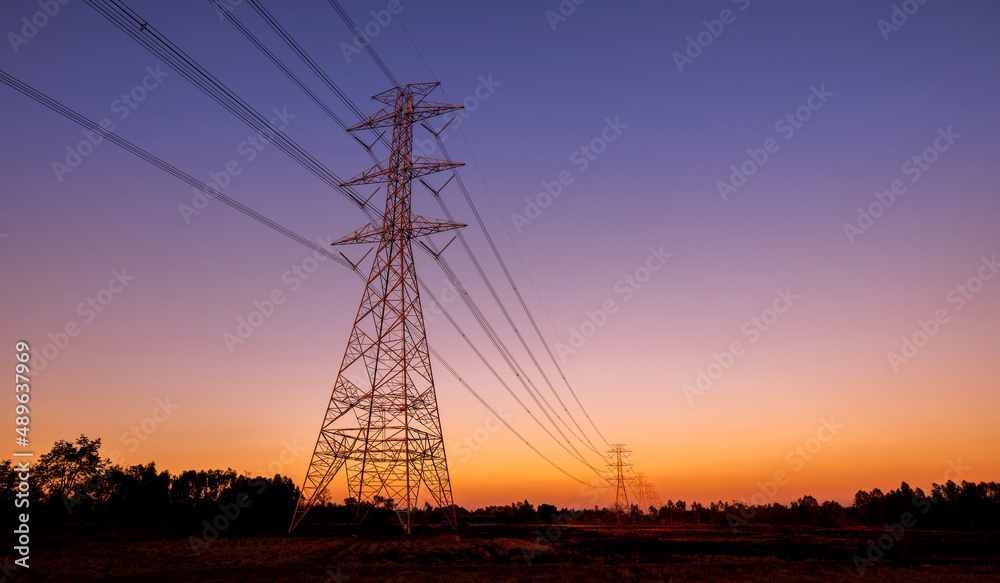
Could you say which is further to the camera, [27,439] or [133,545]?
[133,545]

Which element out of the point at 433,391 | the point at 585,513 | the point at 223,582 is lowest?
the point at 585,513

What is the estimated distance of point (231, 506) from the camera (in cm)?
7550

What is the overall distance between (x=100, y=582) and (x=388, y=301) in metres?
18.7

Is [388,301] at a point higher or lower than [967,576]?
higher

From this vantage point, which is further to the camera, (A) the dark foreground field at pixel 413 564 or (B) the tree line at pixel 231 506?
(B) the tree line at pixel 231 506

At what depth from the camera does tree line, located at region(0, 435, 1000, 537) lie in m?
48.9

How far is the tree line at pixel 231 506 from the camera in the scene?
48875mm

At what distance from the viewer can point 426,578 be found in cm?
2112

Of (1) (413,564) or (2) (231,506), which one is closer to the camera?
(1) (413,564)

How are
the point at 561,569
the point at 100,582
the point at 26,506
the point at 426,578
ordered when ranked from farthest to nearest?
1. the point at 26,506
2. the point at 561,569
3. the point at 426,578
4. the point at 100,582

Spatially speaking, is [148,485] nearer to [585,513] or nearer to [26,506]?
[26,506]

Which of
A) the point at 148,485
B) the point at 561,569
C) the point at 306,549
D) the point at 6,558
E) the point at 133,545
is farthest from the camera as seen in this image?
the point at 148,485

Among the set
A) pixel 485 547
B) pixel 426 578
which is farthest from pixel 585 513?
pixel 426 578

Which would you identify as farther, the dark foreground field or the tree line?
the tree line
